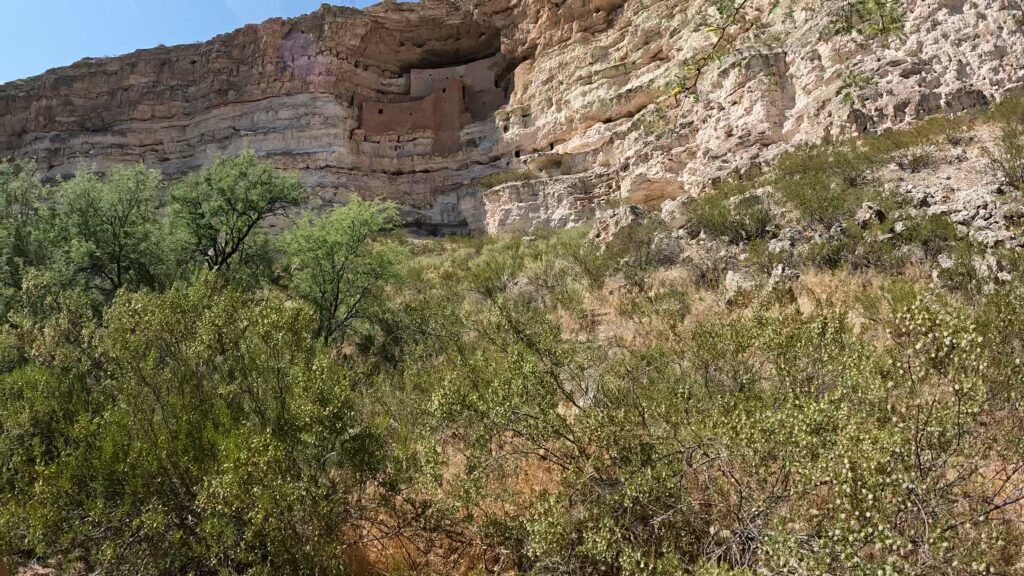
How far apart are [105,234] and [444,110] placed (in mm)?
15631

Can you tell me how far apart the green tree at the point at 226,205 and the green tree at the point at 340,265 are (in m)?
1.57

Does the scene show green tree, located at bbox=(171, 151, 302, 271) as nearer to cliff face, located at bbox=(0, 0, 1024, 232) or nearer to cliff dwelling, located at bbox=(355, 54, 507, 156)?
cliff face, located at bbox=(0, 0, 1024, 232)

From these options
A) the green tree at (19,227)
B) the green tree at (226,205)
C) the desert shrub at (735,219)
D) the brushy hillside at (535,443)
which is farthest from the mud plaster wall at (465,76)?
the brushy hillside at (535,443)

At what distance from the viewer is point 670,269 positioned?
292 inches

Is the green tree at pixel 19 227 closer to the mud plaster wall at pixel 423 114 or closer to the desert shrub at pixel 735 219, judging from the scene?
the desert shrub at pixel 735 219

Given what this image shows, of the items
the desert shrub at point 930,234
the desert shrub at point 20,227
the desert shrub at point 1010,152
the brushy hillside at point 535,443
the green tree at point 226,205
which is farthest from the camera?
the green tree at point 226,205

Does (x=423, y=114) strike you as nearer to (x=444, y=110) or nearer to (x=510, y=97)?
(x=444, y=110)

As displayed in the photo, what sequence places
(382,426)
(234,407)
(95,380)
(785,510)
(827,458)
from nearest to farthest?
(827,458) < (785,510) < (382,426) < (234,407) < (95,380)

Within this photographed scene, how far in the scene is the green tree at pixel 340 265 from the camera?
7.27 metres

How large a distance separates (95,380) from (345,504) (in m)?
2.48

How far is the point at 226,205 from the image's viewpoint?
8.73m

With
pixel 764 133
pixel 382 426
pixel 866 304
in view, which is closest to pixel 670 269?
pixel 866 304

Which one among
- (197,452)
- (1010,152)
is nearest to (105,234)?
(197,452)

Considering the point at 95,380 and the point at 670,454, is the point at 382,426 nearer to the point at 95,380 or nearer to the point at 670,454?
the point at 670,454
